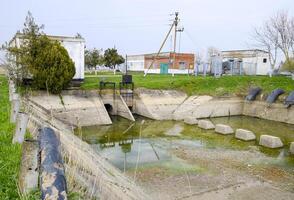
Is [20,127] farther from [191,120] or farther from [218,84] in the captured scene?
[218,84]

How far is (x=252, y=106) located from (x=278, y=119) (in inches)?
91.7

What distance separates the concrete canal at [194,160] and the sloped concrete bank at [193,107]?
1.98m

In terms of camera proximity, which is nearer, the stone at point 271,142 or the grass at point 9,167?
the grass at point 9,167

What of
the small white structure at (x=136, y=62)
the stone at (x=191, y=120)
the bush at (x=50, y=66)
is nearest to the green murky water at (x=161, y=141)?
the stone at (x=191, y=120)

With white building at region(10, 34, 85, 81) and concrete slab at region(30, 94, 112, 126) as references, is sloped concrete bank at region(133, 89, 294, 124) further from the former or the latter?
white building at region(10, 34, 85, 81)

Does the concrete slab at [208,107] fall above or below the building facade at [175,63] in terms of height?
below

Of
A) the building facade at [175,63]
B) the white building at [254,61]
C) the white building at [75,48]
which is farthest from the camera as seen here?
the building facade at [175,63]

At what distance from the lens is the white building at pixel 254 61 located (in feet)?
114

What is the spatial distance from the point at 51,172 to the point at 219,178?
7.61 m

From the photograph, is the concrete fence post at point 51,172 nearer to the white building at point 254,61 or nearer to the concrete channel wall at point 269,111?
the concrete channel wall at point 269,111

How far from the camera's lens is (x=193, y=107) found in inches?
778

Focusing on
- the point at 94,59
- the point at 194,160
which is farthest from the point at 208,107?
the point at 94,59

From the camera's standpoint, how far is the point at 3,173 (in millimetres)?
3631

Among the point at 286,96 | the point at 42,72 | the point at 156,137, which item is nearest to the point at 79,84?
the point at 42,72
